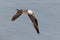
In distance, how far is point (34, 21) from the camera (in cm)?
669

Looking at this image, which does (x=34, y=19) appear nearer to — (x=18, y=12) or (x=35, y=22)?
(x=35, y=22)

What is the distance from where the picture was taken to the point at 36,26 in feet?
21.1

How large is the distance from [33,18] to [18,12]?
0.47 meters

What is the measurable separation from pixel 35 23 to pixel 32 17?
28cm

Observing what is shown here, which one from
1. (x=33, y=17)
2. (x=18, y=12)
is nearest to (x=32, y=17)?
(x=33, y=17)

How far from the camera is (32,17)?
6793 millimetres

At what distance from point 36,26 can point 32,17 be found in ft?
1.45

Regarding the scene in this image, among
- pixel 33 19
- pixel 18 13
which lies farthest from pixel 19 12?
pixel 33 19

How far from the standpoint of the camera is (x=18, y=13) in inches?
258

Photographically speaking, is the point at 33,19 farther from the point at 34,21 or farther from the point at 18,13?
the point at 18,13

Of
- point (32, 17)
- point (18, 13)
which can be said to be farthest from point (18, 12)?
point (32, 17)

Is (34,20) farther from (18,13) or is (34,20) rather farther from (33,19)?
(18,13)

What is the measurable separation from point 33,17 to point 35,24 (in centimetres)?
33

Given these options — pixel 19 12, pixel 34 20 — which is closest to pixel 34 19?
pixel 34 20
